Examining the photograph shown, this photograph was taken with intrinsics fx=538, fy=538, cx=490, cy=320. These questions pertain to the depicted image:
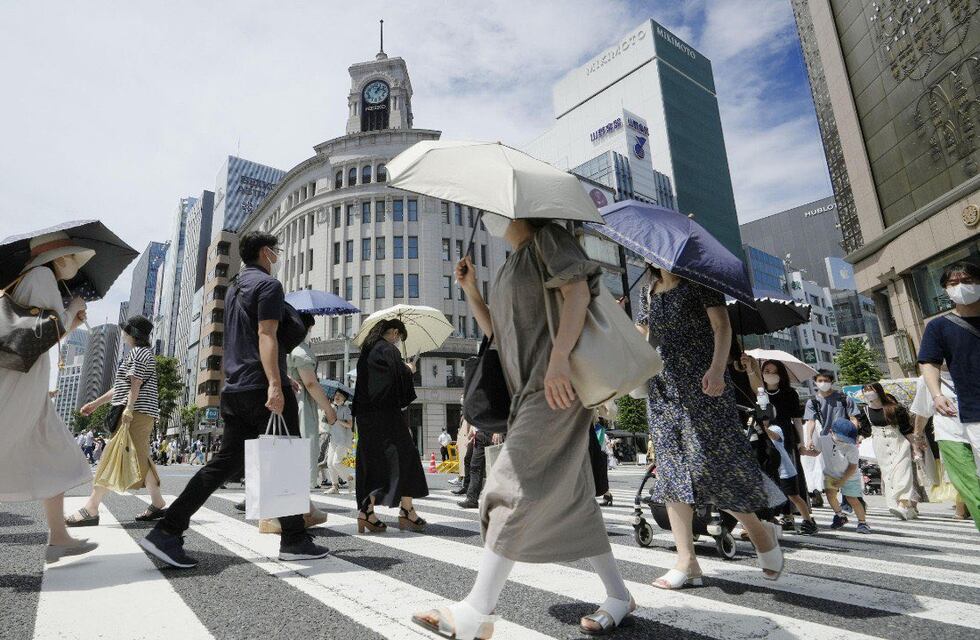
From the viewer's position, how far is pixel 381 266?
45406 mm

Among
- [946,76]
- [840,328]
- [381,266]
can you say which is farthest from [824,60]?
[840,328]

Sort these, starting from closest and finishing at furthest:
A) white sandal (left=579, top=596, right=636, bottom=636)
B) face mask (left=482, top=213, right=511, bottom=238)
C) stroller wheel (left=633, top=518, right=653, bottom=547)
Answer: white sandal (left=579, top=596, right=636, bottom=636) < face mask (left=482, top=213, right=511, bottom=238) < stroller wheel (left=633, top=518, right=653, bottom=547)

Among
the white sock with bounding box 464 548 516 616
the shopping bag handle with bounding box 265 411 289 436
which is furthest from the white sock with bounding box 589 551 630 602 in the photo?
the shopping bag handle with bounding box 265 411 289 436

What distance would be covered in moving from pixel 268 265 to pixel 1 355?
4.71 feet

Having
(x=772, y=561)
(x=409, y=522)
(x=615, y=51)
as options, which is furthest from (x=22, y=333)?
(x=615, y=51)

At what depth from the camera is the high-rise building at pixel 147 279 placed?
5281 inches

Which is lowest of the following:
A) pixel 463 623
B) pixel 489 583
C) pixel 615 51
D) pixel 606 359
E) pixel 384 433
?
pixel 463 623

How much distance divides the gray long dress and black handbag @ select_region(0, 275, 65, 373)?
251 centimetres

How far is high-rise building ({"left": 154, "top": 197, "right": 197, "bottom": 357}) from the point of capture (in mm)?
102594

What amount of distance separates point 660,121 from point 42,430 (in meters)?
103

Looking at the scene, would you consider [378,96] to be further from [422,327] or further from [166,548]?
[166,548]

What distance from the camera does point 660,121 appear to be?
93938mm

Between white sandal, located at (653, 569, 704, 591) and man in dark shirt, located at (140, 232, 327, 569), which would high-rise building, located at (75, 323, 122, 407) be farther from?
white sandal, located at (653, 569, 704, 591)

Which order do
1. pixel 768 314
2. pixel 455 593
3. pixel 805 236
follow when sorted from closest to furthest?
1. pixel 455 593
2. pixel 768 314
3. pixel 805 236
